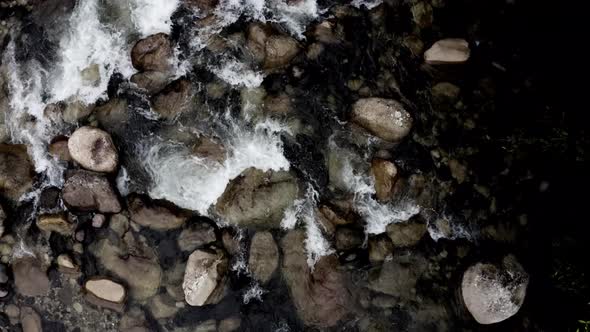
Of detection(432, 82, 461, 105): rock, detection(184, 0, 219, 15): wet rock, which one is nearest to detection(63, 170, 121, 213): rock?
detection(184, 0, 219, 15): wet rock

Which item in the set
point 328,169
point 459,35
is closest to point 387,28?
point 459,35

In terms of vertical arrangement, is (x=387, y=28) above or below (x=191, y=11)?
below

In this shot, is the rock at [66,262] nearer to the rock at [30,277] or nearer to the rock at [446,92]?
the rock at [30,277]

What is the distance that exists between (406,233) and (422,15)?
2.60m

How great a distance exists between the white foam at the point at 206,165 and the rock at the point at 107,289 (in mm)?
1073

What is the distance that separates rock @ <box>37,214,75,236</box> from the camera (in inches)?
224

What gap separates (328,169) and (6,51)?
423cm

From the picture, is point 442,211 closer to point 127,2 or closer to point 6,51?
point 127,2

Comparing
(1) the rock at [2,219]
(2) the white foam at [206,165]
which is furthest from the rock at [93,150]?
(1) the rock at [2,219]

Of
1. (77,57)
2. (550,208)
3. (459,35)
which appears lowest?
(550,208)

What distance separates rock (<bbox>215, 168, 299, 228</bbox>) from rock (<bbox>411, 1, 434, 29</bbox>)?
7.89 ft

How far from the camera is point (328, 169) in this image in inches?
225

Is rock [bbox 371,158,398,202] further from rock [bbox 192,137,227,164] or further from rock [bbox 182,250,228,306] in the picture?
rock [bbox 182,250,228,306]

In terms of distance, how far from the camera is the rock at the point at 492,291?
528 cm
